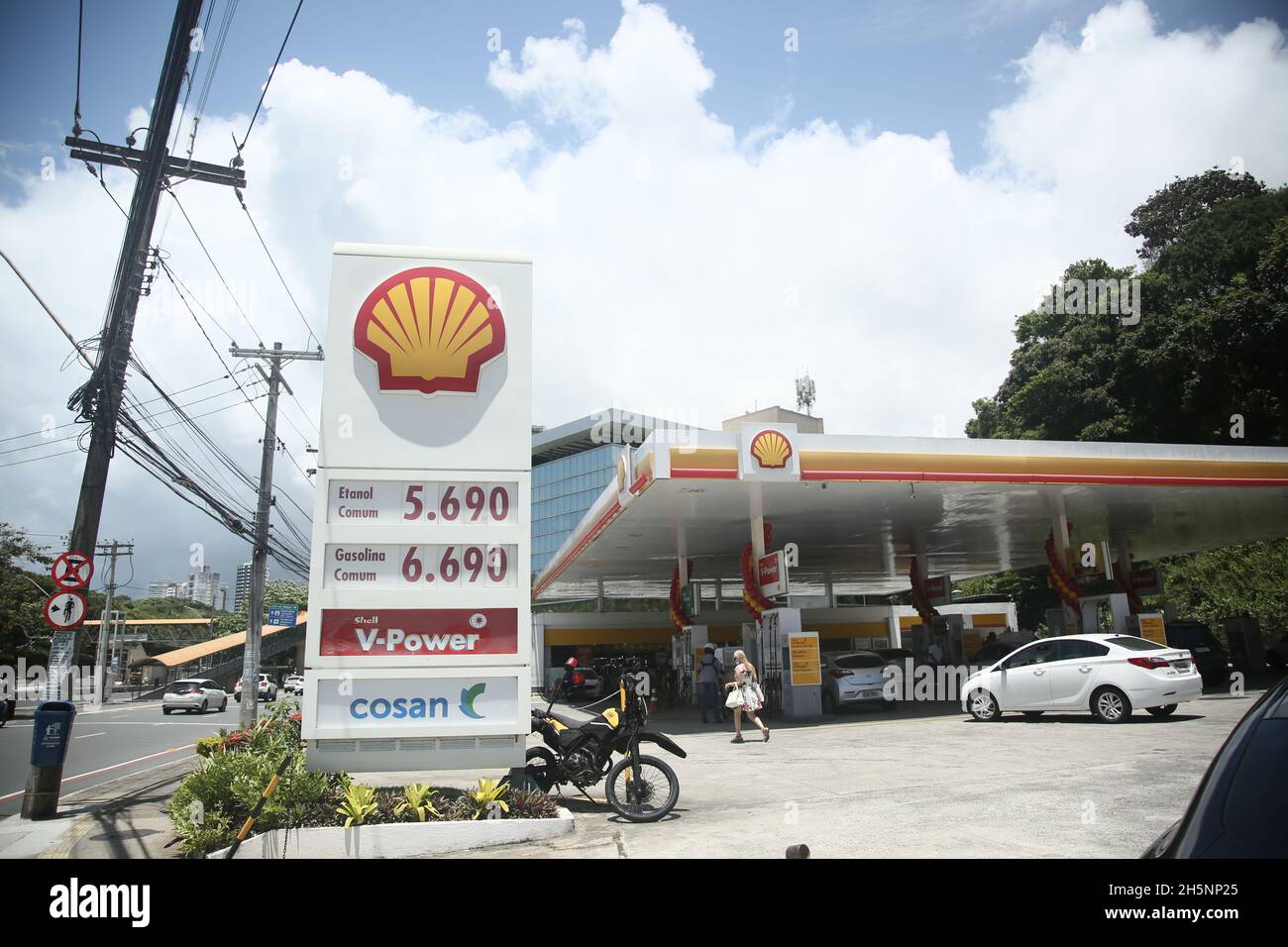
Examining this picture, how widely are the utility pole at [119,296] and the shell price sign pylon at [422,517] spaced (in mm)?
5071

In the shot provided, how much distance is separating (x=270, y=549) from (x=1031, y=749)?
22009 millimetres

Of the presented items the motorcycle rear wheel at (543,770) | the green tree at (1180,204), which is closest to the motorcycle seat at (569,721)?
the motorcycle rear wheel at (543,770)

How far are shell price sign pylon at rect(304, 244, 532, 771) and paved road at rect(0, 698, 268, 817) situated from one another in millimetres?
5651

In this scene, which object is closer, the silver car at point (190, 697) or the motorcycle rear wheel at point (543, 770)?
the motorcycle rear wheel at point (543, 770)

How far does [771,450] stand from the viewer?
→ 15766mm

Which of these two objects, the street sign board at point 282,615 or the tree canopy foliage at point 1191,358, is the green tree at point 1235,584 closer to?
the tree canopy foliage at point 1191,358

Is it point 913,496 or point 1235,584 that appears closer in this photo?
point 913,496

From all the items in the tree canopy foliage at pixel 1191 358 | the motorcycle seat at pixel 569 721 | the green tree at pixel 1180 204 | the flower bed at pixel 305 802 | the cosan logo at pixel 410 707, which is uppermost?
the green tree at pixel 1180 204

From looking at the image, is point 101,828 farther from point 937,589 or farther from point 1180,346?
point 1180,346

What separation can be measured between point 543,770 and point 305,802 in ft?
7.70
